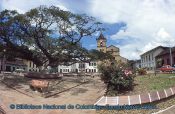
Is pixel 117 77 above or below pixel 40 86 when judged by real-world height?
above

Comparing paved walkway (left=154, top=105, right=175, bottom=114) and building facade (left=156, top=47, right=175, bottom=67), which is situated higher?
building facade (left=156, top=47, right=175, bottom=67)

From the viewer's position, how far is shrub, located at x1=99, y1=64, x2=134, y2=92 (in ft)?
55.9

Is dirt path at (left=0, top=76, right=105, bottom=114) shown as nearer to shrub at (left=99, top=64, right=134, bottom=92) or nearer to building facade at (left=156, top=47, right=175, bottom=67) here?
shrub at (left=99, top=64, right=134, bottom=92)

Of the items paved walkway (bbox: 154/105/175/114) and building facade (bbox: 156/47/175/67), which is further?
building facade (bbox: 156/47/175/67)

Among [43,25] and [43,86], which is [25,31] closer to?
[43,25]

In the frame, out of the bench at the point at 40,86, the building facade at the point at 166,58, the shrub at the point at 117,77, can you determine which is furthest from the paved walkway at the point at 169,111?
the building facade at the point at 166,58

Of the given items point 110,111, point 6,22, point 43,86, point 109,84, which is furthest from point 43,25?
point 110,111

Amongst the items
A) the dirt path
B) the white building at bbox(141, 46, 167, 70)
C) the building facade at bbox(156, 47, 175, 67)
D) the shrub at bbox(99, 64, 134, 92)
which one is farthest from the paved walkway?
the white building at bbox(141, 46, 167, 70)

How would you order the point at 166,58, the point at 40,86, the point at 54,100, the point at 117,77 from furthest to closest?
the point at 166,58 < the point at 40,86 < the point at 54,100 < the point at 117,77

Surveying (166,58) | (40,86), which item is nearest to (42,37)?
(40,86)

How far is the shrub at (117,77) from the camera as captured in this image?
17031 mm

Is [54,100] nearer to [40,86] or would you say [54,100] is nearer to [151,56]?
[40,86]

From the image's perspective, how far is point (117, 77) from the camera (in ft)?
56.6

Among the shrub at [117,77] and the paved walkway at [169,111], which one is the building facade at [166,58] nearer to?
the shrub at [117,77]
